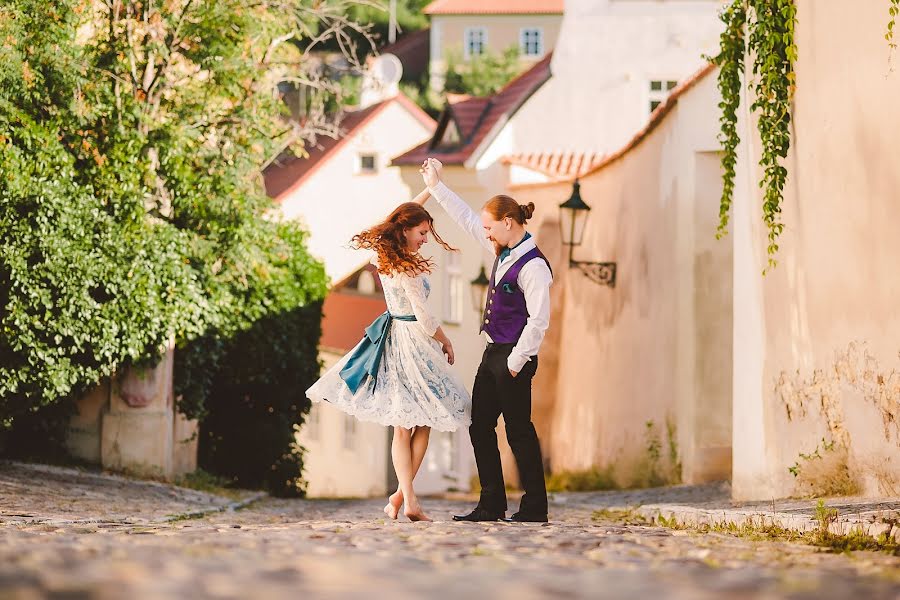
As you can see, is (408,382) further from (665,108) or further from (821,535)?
(665,108)

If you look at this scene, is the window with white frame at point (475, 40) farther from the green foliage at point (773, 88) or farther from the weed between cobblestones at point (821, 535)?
the weed between cobblestones at point (821, 535)

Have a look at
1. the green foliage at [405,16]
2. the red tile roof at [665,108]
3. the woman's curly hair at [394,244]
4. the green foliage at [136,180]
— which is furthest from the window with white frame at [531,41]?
the woman's curly hair at [394,244]

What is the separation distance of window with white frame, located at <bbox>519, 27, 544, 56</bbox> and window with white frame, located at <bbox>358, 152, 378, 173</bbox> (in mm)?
23707

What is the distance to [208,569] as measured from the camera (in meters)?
4.85

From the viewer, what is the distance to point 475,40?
64.4 meters

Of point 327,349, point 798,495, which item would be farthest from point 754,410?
point 327,349

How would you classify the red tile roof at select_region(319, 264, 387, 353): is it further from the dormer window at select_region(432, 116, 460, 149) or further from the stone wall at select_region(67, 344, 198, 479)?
the stone wall at select_region(67, 344, 198, 479)

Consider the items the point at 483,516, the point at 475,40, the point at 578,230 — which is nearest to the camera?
the point at 483,516

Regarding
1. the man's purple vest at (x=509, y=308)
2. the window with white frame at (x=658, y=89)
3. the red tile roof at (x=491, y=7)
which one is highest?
the red tile roof at (x=491, y=7)

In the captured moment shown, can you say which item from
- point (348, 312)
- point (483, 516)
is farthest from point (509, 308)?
point (348, 312)

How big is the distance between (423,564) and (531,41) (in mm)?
59611

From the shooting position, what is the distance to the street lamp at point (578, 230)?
18.4 meters

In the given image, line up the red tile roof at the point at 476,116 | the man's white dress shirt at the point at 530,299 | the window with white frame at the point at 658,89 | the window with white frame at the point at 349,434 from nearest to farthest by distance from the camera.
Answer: the man's white dress shirt at the point at 530,299 → the window with white frame at the point at 658,89 → the red tile roof at the point at 476,116 → the window with white frame at the point at 349,434

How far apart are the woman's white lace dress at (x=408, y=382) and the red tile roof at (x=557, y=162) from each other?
51.4 ft
